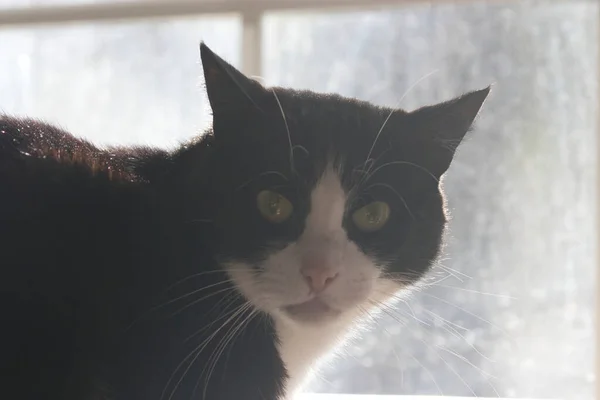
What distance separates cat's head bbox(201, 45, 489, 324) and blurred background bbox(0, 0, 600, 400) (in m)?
0.51

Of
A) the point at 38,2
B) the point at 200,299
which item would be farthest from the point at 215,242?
the point at 38,2

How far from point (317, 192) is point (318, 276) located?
0.39 ft

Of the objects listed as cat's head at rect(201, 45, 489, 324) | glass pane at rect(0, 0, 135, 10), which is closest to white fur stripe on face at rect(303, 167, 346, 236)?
cat's head at rect(201, 45, 489, 324)

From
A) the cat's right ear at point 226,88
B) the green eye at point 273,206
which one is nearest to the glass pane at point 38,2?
the cat's right ear at point 226,88

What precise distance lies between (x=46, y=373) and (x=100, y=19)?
1.06 meters

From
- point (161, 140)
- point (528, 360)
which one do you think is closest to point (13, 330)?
point (161, 140)

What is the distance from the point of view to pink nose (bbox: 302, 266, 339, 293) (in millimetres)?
797

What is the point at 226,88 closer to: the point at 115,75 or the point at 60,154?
the point at 60,154

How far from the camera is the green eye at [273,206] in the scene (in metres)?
0.85

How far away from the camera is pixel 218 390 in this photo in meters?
0.82

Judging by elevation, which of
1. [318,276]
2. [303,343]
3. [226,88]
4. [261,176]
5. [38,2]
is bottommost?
[303,343]

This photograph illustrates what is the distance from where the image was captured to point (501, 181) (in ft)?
4.87

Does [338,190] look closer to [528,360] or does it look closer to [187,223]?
[187,223]

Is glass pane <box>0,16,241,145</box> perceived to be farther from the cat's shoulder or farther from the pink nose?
the pink nose
